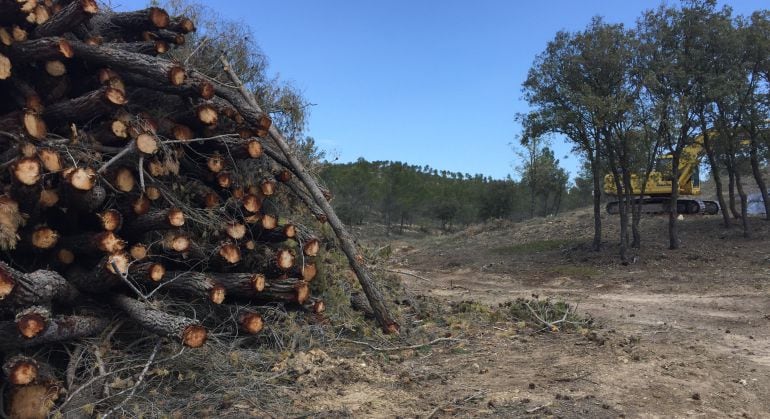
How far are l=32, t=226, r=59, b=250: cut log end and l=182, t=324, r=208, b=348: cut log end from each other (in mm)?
1440

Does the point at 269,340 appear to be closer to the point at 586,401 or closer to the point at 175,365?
the point at 175,365

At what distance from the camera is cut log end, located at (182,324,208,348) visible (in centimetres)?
410

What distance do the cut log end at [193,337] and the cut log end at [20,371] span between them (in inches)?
36.5

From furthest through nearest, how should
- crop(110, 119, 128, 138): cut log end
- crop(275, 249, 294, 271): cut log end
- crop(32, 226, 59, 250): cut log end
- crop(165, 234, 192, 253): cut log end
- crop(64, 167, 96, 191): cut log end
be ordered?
crop(275, 249, 294, 271): cut log end < crop(110, 119, 128, 138): cut log end < crop(165, 234, 192, 253): cut log end < crop(32, 226, 59, 250): cut log end < crop(64, 167, 96, 191): cut log end

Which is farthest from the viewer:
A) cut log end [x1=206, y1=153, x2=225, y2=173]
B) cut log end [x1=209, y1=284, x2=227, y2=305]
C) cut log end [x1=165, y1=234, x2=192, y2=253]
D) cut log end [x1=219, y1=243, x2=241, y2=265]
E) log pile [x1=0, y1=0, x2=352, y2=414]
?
cut log end [x1=206, y1=153, x2=225, y2=173]

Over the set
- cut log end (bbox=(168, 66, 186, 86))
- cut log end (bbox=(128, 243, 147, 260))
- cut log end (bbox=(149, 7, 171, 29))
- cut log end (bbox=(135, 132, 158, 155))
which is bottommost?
cut log end (bbox=(128, 243, 147, 260))

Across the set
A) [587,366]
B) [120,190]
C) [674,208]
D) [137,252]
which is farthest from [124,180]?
[674,208]

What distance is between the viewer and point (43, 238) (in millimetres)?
4523

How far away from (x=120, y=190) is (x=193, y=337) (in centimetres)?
166

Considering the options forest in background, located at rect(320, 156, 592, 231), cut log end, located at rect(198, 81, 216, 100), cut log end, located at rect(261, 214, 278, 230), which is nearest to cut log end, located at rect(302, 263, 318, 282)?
cut log end, located at rect(261, 214, 278, 230)

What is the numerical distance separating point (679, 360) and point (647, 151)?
11.9 m

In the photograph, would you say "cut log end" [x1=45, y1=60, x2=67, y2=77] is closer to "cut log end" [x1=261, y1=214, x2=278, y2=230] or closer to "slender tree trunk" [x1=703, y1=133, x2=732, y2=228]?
"cut log end" [x1=261, y1=214, x2=278, y2=230]

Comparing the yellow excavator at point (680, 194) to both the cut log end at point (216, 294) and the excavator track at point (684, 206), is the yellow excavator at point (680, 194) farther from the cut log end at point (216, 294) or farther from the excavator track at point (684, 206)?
the cut log end at point (216, 294)

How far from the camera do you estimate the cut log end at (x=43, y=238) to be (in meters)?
4.49
